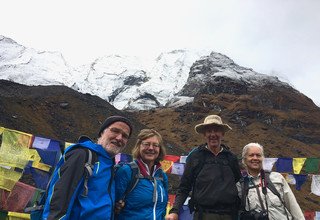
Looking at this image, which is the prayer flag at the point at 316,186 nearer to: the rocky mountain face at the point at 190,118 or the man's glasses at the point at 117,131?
the rocky mountain face at the point at 190,118

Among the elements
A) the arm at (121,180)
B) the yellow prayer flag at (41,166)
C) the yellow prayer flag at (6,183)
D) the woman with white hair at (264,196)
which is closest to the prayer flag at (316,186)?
the woman with white hair at (264,196)

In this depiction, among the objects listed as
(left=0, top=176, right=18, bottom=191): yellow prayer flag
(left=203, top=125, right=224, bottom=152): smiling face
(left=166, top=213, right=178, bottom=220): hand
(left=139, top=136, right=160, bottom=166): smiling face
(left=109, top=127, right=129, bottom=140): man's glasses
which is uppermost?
(left=203, top=125, right=224, bottom=152): smiling face

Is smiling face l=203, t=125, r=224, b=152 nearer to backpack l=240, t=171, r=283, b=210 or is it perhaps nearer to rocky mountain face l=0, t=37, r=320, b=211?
backpack l=240, t=171, r=283, b=210

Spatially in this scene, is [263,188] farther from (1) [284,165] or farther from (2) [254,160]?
(1) [284,165]

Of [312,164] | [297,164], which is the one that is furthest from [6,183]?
[312,164]

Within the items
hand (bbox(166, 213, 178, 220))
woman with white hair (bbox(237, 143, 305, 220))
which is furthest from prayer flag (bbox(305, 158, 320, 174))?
hand (bbox(166, 213, 178, 220))

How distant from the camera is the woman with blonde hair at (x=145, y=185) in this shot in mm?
3807

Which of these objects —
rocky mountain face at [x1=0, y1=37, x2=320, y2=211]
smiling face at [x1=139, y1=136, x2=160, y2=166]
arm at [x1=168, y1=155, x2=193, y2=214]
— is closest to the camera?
smiling face at [x1=139, y1=136, x2=160, y2=166]

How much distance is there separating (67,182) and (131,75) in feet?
434

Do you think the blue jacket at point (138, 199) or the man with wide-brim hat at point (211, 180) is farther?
the man with wide-brim hat at point (211, 180)

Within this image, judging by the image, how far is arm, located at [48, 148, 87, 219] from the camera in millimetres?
2998

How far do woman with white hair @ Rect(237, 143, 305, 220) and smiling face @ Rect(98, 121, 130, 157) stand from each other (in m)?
1.74

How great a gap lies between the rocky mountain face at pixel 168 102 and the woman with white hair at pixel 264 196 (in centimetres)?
1537

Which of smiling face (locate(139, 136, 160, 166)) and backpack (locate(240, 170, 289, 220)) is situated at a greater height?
smiling face (locate(139, 136, 160, 166))
